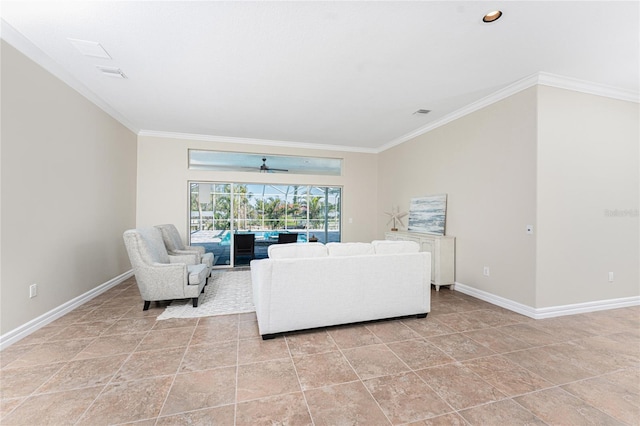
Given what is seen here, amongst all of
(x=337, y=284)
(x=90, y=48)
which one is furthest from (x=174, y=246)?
(x=337, y=284)

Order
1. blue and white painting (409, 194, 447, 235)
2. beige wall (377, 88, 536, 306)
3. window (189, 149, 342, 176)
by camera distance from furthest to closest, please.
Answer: window (189, 149, 342, 176) < blue and white painting (409, 194, 447, 235) < beige wall (377, 88, 536, 306)

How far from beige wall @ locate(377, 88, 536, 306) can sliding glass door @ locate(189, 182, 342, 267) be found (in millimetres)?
2597

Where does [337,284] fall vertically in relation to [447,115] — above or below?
below

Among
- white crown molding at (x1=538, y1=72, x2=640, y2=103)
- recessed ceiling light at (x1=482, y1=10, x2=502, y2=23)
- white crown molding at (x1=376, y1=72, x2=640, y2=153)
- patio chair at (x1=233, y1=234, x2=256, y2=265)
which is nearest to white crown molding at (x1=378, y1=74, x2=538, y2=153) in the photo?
white crown molding at (x1=376, y1=72, x2=640, y2=153)

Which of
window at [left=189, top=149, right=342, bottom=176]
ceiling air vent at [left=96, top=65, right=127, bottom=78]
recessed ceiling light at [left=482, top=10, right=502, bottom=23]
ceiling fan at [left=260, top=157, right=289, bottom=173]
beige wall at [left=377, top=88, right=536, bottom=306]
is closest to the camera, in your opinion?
recessed ceiling light at [left=482, top=10, right=502, bottom=23]

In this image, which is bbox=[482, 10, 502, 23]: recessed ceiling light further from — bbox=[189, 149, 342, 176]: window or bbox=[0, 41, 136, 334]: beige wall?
bbox=[189, 149, 342, 176]: window

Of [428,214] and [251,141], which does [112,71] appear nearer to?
[251,141]

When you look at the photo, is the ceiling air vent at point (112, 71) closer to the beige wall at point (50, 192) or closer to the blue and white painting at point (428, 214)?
the beige wall at point (50, 192)

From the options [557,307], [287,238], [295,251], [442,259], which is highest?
[295,251]

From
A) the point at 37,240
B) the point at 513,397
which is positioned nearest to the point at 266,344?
the point at 513,397

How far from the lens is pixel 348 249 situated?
293cm

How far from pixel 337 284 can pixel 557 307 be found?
8.99ft

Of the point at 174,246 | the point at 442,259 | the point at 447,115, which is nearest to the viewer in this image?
the point at 442,259

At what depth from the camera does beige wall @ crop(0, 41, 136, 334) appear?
248 centimetres
